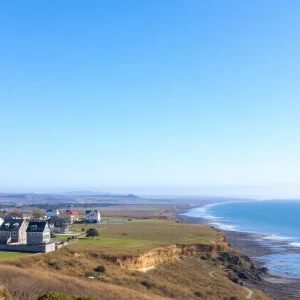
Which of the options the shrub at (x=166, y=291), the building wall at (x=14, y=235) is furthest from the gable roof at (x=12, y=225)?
the shrub at (x=166, y=291)

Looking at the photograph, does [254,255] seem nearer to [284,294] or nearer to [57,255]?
[284,294]

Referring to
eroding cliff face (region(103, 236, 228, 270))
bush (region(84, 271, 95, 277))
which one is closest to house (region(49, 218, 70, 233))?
eroding cliff face (region(103, 236, 228, 270))

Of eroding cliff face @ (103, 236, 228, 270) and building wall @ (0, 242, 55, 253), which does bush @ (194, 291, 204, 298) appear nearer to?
eroding cliff face @ (103, 236, 228, 270)

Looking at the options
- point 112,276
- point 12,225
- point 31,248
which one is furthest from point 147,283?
point 12,225

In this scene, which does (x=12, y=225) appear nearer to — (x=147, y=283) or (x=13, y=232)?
(x=13, y=232)

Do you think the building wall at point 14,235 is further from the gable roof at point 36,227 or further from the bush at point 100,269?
the bush at point 100,269

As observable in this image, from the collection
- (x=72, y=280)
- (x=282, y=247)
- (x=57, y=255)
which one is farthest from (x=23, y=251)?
(x=282, y=247)
